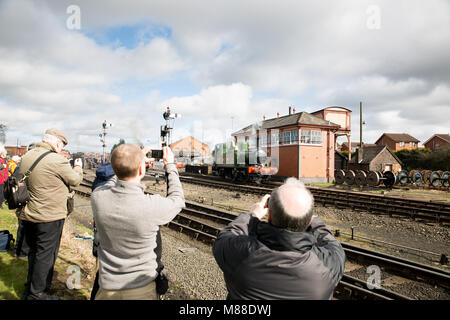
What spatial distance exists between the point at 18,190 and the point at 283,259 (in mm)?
2938

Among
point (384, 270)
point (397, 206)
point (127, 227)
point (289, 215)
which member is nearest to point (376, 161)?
point (397, 206)

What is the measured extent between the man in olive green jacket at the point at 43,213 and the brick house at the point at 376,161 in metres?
29.9

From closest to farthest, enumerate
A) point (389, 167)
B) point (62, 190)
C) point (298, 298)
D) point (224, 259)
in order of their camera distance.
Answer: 1. point (298, 298)
2. point (224, 259)
3. point (62, 190)
4. point (389, 167)

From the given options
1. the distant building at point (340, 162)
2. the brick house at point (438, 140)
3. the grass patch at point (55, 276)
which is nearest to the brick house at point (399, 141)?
the brick house at point (438, 140)

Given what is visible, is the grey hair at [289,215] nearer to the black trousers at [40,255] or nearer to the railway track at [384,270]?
the black trousers at [40,255]

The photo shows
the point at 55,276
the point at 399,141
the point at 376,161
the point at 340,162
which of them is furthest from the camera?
the point at 399,141

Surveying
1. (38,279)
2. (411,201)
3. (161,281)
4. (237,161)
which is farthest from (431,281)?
(237,161)

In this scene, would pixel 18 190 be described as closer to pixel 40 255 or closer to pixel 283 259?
pixel 40 255

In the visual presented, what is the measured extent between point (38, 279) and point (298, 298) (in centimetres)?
289

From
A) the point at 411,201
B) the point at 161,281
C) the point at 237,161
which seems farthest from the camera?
the point at 237,161

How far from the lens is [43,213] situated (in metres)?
3.05

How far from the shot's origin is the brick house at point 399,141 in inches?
2283

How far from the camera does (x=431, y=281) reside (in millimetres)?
4691
